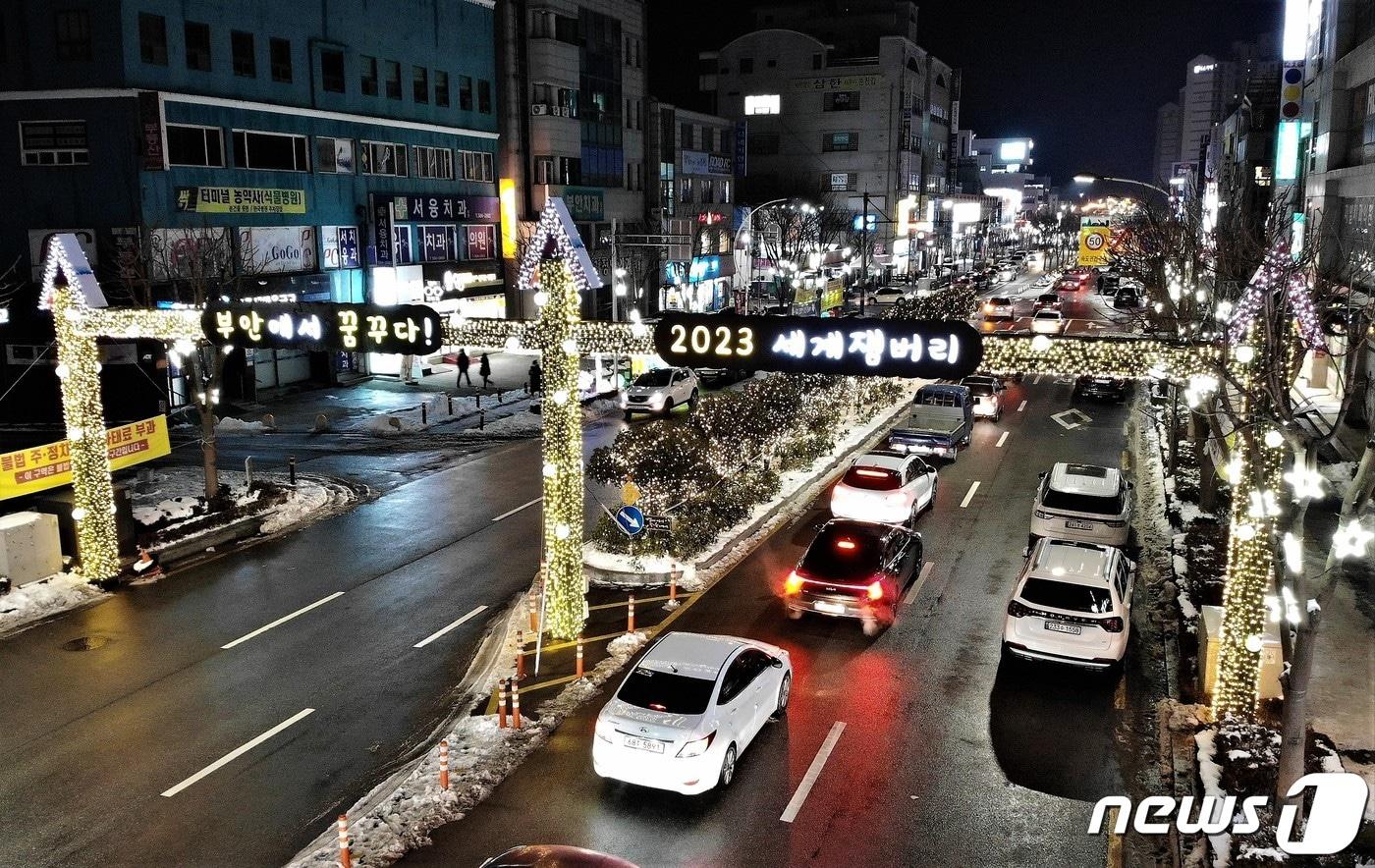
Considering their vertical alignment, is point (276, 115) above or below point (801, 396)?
above

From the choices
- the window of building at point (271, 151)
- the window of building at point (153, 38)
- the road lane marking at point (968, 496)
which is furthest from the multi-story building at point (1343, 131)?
the window of building at point (153, 38)

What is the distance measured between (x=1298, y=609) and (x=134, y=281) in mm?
32349

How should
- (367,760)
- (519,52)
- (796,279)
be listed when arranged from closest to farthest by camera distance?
1. (367,760)
2. (519,52)
3. (796,279)

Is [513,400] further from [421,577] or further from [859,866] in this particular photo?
[859,866]

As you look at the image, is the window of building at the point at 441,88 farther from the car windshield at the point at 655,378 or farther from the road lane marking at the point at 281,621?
the road lane marking at the point at 281,621

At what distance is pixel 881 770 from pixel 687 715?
2.48 meters

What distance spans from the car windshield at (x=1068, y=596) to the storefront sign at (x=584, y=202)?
4243cm

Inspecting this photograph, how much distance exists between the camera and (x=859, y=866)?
10.4 m

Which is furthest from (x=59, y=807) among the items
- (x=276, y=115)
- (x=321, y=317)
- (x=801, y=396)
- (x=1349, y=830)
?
(x=276, y=115)

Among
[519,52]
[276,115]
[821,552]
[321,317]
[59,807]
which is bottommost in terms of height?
[59,807]

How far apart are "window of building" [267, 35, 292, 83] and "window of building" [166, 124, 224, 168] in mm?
4053

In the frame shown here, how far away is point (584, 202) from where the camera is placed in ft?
185

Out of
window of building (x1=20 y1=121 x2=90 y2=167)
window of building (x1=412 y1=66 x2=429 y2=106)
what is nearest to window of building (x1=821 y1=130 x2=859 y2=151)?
window of building (x1=412 y1=66 x2=429 y2=106)

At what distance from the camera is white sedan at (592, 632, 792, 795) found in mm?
11562
